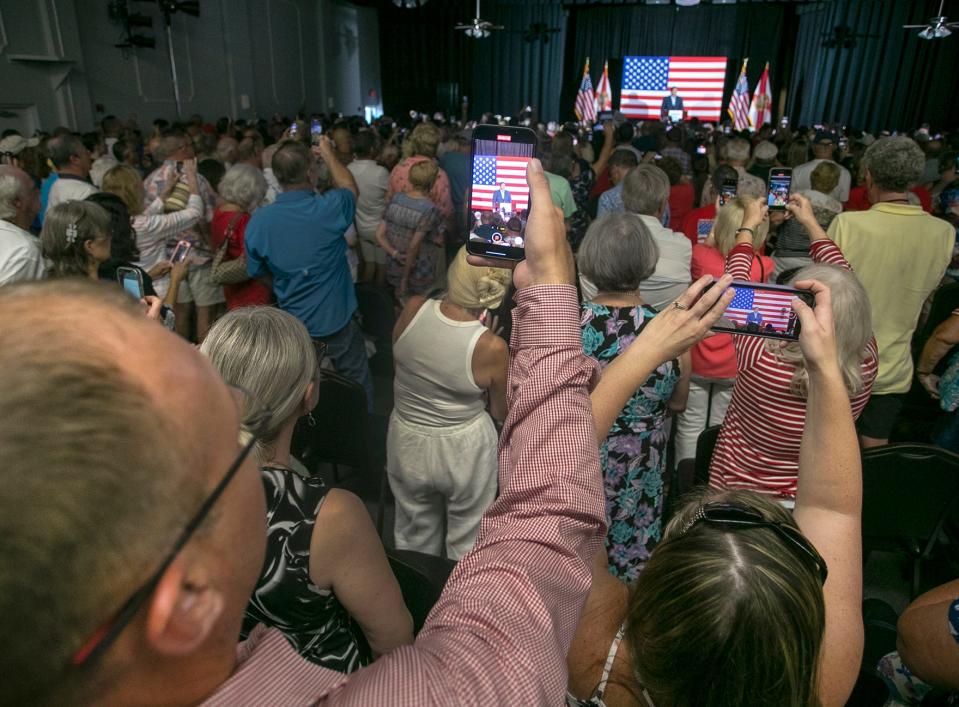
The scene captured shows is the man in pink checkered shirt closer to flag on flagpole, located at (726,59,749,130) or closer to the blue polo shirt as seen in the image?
the blue polo shirt

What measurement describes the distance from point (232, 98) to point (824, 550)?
1359cm

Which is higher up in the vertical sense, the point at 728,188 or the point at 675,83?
the point at 675,83

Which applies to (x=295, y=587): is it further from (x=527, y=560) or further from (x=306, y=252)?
(x=306, y=252)

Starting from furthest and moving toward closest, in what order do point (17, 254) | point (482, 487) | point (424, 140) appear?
A: point (424, 140) → point (17, 254) → point (482, 487)

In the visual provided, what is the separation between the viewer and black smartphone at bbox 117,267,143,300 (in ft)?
6.67

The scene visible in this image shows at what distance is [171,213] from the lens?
141 inches

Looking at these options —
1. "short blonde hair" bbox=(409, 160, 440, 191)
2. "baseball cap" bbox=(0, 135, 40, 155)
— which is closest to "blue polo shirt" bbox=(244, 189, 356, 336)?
"short blonde hair" bbox=(409, 160, 440, 191)

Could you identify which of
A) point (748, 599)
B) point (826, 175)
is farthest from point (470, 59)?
point (748, 599)

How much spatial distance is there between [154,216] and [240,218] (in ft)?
1.74

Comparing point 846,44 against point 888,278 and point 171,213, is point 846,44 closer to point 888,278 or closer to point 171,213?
point 888,278

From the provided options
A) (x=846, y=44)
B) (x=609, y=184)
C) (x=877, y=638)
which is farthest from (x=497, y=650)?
(x=846, y=44)

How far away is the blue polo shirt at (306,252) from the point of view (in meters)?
2.96

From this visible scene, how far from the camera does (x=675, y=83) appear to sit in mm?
17812

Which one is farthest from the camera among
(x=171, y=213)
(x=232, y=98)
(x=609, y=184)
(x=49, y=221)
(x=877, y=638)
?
(x=232, y=98)
